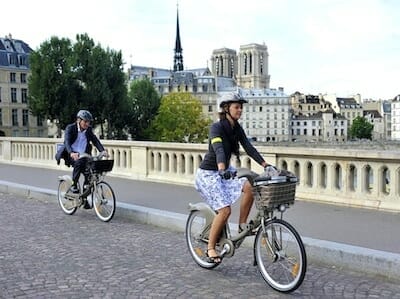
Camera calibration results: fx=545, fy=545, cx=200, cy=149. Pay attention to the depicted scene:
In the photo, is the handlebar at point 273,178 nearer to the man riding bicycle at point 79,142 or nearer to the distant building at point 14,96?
the man riding bicycle at point 79,142

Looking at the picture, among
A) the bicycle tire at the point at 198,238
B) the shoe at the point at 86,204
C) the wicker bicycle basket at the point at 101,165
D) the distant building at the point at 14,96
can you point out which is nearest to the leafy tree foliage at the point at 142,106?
the distant building at the point at 14,96

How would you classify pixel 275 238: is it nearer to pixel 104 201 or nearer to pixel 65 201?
pixel 104 201

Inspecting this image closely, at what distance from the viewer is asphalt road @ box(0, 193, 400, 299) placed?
17.0 ft

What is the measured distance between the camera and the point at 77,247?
7219 mm

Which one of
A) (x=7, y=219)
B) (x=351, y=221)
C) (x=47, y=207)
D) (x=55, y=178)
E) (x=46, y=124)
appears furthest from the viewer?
(x=46, y=124)

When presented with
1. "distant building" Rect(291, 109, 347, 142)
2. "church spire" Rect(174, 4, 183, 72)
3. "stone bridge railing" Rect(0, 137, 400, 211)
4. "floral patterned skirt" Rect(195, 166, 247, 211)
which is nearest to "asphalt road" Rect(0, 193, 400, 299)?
"floral patterned skirt" Rect(195, 166, 247, 211)

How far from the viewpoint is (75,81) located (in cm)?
5788

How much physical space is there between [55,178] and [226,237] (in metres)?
10.1

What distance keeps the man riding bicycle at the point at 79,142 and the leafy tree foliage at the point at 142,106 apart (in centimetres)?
6326

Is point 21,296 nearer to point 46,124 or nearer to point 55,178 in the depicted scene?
point 55,178

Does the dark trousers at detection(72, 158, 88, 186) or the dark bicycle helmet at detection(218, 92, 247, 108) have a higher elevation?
the dark bicycle helmet at detection(218, 92, 247, 108)

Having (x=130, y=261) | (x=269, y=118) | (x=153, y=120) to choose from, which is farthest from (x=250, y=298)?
(x=269, y=118)

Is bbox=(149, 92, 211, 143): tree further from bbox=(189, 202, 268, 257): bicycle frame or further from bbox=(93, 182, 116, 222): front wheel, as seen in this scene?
bbox=(189, 202, 268, 257): bicycle frame

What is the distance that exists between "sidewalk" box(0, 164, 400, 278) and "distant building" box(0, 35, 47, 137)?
3451 inches
